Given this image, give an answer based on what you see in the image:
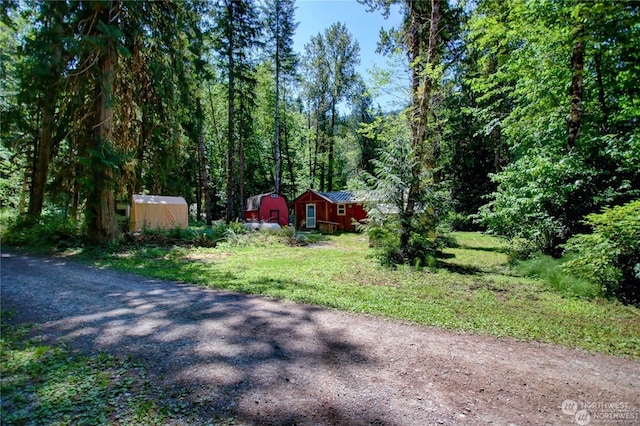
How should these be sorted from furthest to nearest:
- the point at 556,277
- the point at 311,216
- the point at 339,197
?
1. the point at 311,216
2. the point at 339,197
3. the point at 556,277

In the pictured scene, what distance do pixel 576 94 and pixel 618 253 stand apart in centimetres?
419

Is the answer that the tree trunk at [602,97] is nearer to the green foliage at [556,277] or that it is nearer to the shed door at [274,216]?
the green foliage at [556,277]

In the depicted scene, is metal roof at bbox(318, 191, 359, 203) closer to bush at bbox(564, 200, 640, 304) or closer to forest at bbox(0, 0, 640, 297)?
forest at bbox(0, 0, 640, 297)

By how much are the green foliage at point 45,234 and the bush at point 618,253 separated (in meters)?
13.5

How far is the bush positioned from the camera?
209 inches

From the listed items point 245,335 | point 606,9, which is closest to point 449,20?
point 606,9

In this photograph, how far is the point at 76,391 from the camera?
2.29m

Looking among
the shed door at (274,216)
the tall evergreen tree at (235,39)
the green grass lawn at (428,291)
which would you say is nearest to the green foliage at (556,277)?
the green grass lawn at (428,291)

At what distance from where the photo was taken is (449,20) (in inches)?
485

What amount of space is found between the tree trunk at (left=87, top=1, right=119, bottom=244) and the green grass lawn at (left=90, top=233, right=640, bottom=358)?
1.31 metres

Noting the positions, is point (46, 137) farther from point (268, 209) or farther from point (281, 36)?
point (281, 36)

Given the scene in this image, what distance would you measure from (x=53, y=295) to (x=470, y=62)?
16.3m

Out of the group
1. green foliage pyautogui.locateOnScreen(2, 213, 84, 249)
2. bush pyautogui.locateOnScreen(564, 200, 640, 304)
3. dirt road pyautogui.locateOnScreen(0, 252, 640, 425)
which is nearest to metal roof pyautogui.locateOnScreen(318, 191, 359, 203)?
green foliage pyautogui.locateOnScreen(2, 213, 84, 249)

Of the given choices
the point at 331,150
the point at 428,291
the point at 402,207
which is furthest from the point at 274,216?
the point at 428,291
